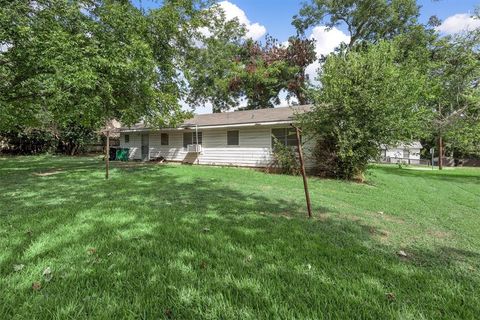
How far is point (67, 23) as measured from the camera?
369 inches

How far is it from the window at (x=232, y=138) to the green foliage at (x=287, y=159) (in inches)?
131

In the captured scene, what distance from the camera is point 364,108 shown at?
1093cm

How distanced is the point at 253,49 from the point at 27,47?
2327cm

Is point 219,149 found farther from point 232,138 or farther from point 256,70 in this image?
point 256,70

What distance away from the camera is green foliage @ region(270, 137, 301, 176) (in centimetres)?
1300

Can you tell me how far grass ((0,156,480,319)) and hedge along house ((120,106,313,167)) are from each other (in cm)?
882

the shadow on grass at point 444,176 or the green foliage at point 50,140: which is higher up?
the green foliage at point 50,140

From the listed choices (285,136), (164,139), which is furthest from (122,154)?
(285,136)

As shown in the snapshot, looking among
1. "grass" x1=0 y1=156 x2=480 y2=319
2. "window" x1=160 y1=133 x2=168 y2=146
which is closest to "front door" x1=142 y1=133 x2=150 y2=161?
"window" x1=160 y1=133 x2=168 y2=146

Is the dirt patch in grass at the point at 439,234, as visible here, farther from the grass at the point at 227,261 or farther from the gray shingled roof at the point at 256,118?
the gray shingled roof at the point at 256,118

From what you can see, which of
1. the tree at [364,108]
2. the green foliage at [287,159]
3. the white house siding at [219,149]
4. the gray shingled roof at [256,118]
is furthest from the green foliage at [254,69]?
the tree at [364,108]

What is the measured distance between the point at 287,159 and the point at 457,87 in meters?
13.8

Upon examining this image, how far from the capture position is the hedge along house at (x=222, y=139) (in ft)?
49.6

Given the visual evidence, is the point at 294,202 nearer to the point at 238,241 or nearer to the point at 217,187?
the point at 217,187
